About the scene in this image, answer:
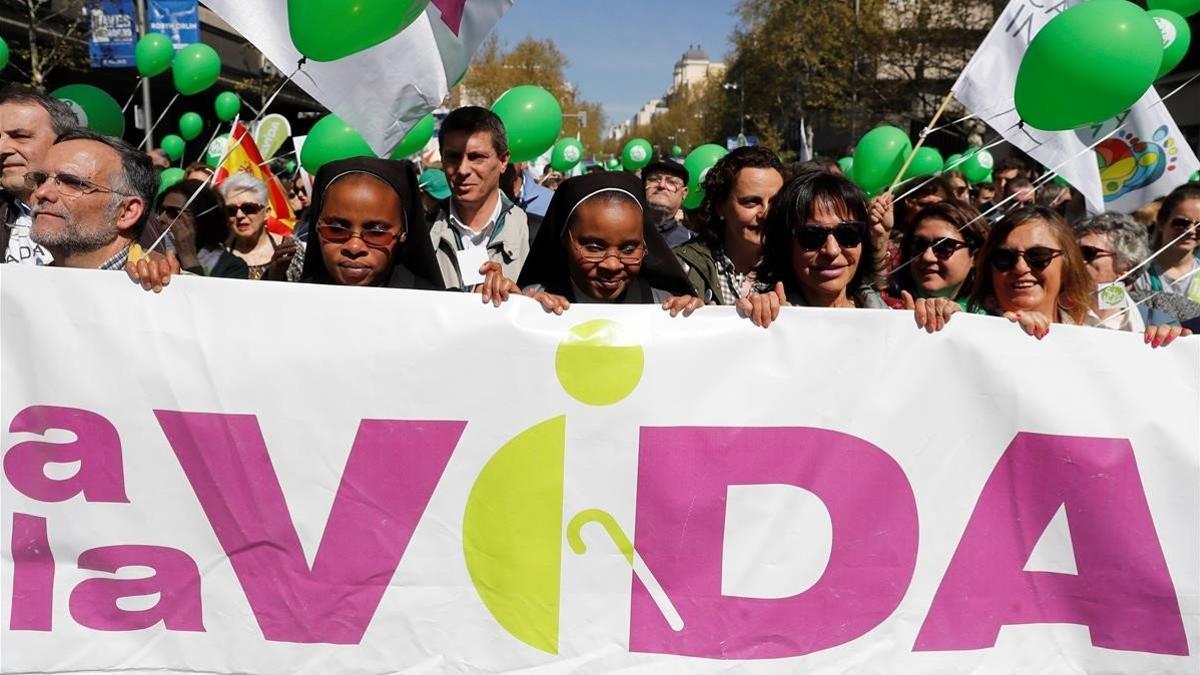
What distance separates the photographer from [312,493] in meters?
2.50

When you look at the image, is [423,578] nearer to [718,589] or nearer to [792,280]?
[718,589]

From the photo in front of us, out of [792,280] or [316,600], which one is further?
[792,280]

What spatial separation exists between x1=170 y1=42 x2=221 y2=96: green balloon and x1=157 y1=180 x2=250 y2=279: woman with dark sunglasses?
4.42 m

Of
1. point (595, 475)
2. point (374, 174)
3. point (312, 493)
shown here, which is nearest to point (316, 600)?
point (312, 493)

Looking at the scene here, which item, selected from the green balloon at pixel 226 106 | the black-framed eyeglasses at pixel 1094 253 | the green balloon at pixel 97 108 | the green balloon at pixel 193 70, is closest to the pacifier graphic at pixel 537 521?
the black-framed eyeglasses at pixel 1094 253

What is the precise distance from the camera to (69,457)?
2496 millimetres

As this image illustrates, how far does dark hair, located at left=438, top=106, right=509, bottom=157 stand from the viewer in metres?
4.02

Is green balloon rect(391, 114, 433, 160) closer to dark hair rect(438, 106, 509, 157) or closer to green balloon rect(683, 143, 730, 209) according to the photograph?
green balloon rect(683, 143, 730, 209)

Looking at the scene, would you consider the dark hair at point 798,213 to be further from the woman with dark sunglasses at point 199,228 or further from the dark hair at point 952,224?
the woman with dark sunglasses at point 199,228

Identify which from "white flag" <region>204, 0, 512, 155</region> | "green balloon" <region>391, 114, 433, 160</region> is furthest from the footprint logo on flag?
"green balloon" <region>391, 114, 433, 160</region>

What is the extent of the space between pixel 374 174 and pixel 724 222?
168cm

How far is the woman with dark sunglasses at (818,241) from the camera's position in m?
2.88

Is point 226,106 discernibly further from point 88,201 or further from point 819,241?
point 819,241

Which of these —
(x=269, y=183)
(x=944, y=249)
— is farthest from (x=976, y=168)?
(x=269, y=183)
